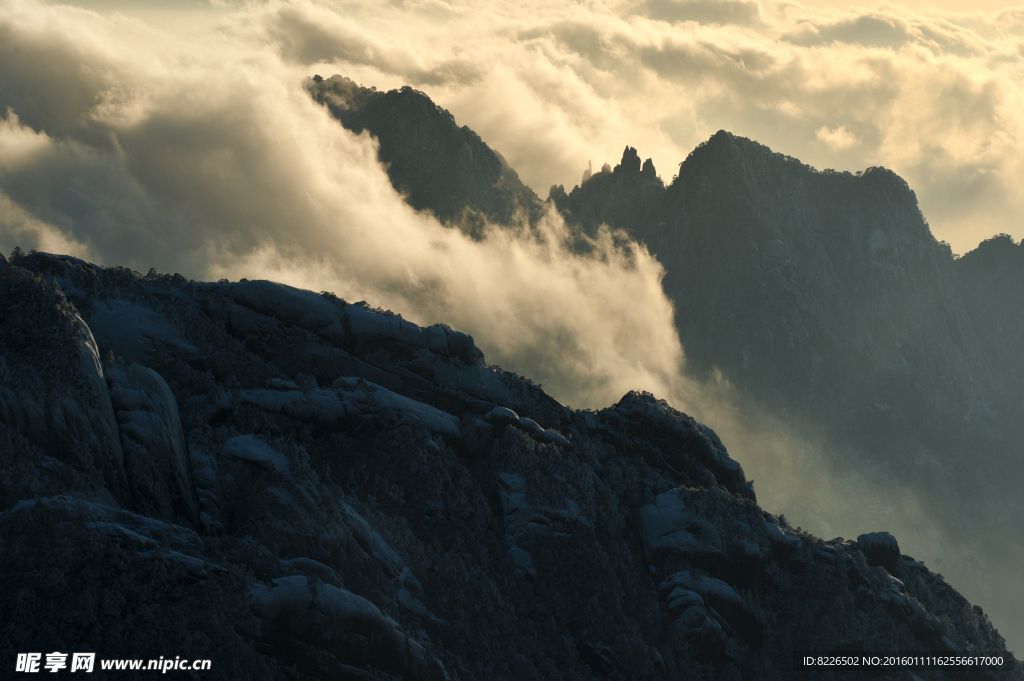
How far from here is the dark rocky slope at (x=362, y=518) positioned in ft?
129

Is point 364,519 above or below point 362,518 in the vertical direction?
above

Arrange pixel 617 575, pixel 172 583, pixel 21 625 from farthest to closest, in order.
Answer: pixel 617 575, pixel 172 583, pixel 21 625

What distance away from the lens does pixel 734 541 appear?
68.1 metres

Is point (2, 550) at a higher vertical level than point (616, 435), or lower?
lower

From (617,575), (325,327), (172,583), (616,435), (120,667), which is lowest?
(120,667)

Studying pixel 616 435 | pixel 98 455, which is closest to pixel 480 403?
pixel 616 435

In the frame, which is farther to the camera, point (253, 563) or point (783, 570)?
point (783, 570)

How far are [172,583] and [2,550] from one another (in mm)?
7238

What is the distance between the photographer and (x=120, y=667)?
36.0 meters

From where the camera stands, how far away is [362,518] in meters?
55.9

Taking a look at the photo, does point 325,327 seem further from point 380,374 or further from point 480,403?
point 480,403

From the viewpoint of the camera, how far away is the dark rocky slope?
129 ft

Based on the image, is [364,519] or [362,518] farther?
[364,519]

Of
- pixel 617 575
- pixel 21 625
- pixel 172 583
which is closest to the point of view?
pixel 21 625
